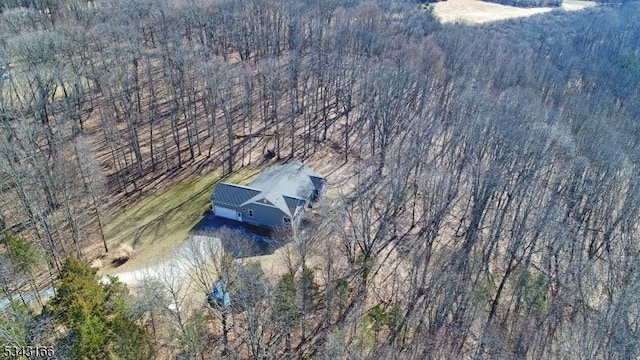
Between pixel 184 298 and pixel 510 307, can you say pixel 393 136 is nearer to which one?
pixel 510 307

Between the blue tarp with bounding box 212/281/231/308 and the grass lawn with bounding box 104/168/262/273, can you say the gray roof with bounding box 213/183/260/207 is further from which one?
the blue tarp with bounding box 212/281/231/308

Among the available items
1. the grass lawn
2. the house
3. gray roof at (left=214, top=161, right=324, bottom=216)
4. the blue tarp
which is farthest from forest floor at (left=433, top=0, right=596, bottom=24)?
the blue tarp

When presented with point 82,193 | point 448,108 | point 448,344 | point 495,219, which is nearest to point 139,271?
point 82,193

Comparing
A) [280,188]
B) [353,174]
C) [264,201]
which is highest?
[280,188]

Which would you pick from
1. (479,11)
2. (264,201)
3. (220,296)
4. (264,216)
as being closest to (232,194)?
(264,201)

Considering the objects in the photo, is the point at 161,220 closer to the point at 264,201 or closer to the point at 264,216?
the point at 264,216

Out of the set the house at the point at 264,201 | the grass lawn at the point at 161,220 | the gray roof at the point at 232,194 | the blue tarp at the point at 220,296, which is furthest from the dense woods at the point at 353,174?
the gray roof at the point at 232,194
